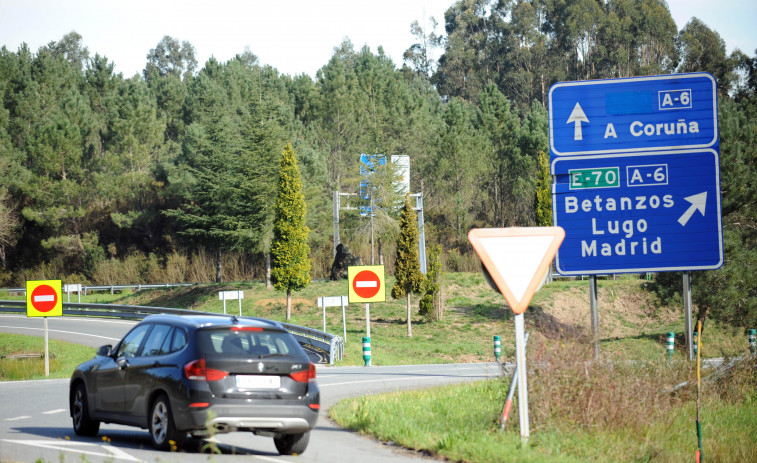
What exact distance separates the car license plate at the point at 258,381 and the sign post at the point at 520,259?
2.73 metres

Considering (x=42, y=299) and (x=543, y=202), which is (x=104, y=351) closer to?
(x=42, y=299)

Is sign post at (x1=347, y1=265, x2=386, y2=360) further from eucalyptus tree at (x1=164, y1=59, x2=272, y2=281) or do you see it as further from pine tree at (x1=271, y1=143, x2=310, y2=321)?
eucalyptus tree at (x1=164, y1=59, x2=272, y2=281)

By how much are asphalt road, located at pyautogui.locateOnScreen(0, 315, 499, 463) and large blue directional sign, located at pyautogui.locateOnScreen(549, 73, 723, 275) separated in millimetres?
2678

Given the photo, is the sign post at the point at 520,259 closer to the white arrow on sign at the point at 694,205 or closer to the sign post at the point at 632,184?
the sign post at the point at 632,184

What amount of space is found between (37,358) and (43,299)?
20.4 feet

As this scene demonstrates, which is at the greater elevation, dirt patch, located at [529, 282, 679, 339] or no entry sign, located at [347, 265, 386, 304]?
no entry sign, located at [347, 265, 386, 304]

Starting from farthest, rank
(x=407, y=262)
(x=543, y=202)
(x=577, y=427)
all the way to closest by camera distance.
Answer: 1. (x=543, y=202)
2. (x=407, y=262)
3. (x=577, y=427)

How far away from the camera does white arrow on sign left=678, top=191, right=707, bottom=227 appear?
13.1 metres

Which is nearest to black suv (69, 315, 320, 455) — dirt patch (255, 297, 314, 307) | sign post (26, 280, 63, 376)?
sign post (26, 280, 63, 376)

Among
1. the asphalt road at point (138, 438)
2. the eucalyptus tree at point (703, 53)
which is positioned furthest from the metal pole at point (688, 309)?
the eucalyptus tree at point (703, 53)

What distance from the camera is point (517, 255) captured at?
9727mm

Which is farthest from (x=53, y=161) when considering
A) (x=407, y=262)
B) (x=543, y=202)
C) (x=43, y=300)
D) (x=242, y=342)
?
(x=242, y=342)

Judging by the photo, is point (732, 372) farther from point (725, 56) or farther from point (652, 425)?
point (725, 56)

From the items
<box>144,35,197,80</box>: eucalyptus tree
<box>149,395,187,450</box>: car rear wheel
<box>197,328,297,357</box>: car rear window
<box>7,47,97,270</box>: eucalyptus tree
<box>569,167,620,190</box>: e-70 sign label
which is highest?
<box>144,35,197,80</box>: eucalyptus tree
